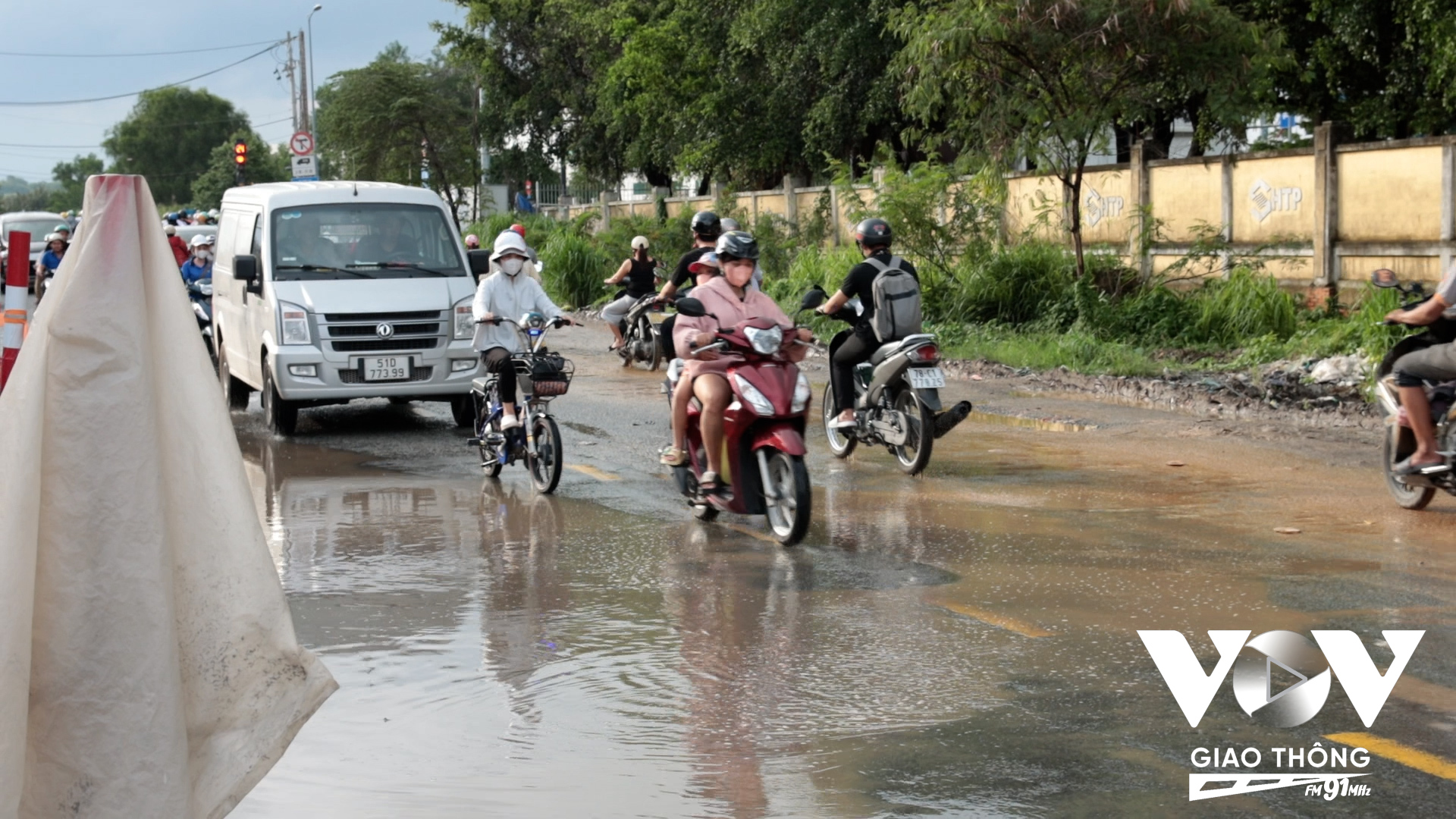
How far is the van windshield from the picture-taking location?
565 inches

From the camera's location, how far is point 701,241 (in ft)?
43.2

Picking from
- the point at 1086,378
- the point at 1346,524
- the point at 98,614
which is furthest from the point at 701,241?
the point at 98,614

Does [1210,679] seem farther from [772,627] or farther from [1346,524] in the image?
[1346,524]

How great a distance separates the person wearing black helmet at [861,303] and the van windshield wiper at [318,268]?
15.9 ft

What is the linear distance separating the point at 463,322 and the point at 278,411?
177 cm

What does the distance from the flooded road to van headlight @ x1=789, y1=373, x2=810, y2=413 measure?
2.38 ft

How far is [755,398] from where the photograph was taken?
8.62 meters

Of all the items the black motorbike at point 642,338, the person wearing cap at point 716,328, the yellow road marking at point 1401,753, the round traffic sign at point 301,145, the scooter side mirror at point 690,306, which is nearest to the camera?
the yellow road marking at point 1401,753

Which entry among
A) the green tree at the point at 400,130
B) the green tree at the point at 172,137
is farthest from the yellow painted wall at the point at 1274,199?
the green tree at the point at 172,137

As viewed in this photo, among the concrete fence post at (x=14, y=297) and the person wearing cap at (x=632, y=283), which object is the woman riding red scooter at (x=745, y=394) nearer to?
the concrete fence post at (x=14, y=297)

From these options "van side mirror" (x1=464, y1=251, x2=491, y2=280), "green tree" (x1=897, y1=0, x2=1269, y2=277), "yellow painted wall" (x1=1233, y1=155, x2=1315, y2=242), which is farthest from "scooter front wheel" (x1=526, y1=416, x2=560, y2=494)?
"yellow painted wall" (x1=1233, y1=155, x2=1315, y2=242)

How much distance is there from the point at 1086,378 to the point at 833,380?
5.14 meters

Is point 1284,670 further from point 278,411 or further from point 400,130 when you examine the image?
point 400,130

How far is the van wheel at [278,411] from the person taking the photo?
1402 cm
